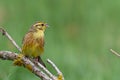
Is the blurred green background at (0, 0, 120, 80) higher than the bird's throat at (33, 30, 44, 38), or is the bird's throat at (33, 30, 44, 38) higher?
the bird's throat at (33, 30, 44, 38)

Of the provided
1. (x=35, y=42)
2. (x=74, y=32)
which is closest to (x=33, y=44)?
(x=35, y=42)

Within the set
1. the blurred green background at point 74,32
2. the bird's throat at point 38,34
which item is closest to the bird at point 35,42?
the bird's throat at point 38,34

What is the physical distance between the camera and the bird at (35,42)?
385 centimetres

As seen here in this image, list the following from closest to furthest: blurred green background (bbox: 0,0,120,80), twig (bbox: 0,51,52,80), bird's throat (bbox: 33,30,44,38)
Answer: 1. twig (bbox: 0,51,52,80)
2. bird's throat (bbox: 33,30,44,38)
3. blurred green background (bbox: 0,0,120,80)

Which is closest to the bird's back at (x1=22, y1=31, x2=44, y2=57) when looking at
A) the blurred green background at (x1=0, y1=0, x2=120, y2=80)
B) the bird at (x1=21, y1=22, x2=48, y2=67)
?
→ the bird at (x1=21, y1=22, x2=48, y2=67)

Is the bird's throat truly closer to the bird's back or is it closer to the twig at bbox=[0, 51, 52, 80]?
the bird's back

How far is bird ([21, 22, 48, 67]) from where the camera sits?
12.6ft

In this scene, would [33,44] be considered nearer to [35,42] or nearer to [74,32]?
[35,42]

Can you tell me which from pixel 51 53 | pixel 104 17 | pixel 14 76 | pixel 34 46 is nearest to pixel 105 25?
pixel 104 17

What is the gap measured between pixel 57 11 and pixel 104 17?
41 cm

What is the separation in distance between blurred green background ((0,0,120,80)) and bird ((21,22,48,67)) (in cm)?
93

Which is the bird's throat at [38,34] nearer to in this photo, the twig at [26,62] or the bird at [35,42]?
the bird at [35,42]

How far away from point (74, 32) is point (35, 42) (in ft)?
9.79

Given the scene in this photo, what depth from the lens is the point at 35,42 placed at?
387 cm
